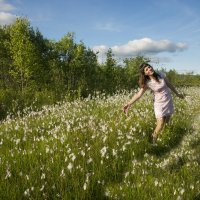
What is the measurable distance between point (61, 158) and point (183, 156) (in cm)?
254

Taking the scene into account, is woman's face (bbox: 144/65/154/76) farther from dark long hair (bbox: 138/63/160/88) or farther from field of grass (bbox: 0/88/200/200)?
field of grass (bbox: 0/88/200/200)

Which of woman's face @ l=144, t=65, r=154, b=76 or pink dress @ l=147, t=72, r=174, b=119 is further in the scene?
pink dress @ l=147, t=72, r=174, b=119

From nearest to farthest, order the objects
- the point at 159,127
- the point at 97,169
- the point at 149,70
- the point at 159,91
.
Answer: the point at 97,169
the point at 149,70
the point at 159,127
the point at 159,91

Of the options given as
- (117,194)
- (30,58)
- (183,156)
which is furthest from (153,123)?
(30,58)

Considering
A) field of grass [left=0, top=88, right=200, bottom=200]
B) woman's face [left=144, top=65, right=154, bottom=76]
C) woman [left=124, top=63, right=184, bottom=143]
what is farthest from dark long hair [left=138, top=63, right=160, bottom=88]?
field of grass [left=0, top=88, right=200, bottom=200]

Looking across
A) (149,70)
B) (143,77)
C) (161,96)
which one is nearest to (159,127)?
(161,96)

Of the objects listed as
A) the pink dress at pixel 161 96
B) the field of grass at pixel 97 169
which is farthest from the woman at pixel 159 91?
the field of grass at pixel 97 169

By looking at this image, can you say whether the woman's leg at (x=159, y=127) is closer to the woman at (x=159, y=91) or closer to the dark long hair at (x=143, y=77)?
the woman at (x=159, y=91)

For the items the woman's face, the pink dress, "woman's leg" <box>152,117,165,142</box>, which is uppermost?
the woman's face

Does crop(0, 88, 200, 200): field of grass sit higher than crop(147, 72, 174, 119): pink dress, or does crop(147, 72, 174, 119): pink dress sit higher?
crop(147, 72, 174, 119): pink dress

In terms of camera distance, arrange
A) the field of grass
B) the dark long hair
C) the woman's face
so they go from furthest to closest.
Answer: the dark long hair
the woman's face
the field of grass

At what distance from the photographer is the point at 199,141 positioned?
946cm

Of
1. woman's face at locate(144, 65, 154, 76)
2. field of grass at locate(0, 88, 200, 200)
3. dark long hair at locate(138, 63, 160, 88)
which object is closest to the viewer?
field of grass at locate(0, 88, 200, 200)

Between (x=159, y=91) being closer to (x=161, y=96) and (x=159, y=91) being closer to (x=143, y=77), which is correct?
(x=161, y=96)
